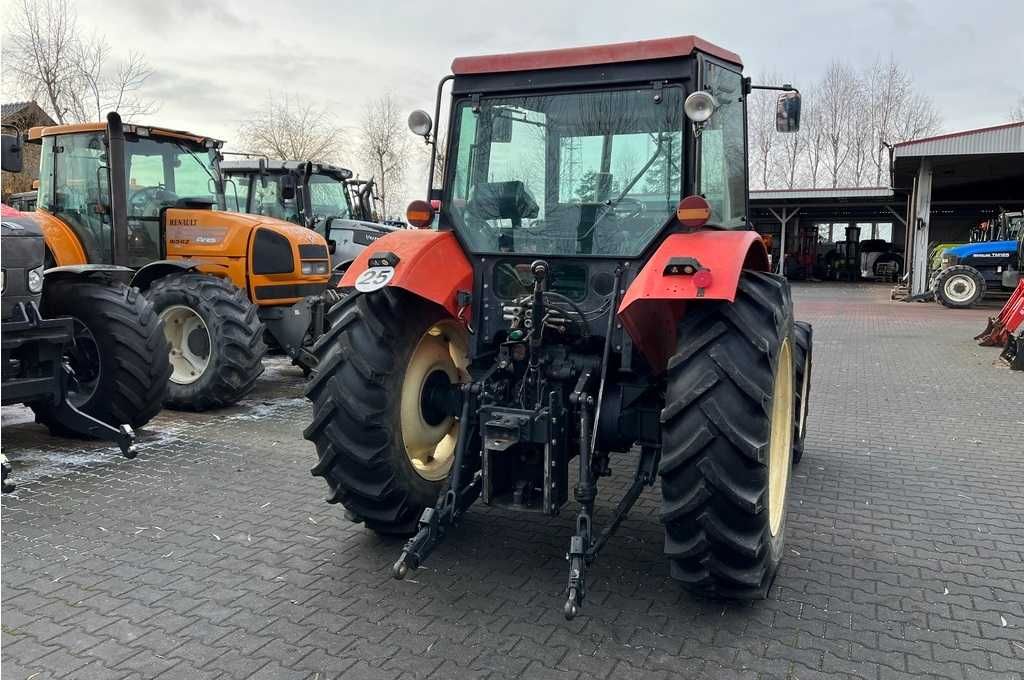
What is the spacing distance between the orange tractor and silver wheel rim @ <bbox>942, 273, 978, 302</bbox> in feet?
54.2

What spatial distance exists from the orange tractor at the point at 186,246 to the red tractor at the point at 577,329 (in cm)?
371

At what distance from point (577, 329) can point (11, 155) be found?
4943 mm

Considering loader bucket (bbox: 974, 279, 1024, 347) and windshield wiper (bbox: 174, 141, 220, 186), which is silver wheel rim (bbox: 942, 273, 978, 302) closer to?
loader bucket (bbox: 974, 279, 1024, 347)

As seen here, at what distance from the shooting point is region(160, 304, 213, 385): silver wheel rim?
25.4 feet

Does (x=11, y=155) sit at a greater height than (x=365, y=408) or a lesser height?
greater

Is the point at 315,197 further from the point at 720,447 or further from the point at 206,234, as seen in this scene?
the point at 720,447

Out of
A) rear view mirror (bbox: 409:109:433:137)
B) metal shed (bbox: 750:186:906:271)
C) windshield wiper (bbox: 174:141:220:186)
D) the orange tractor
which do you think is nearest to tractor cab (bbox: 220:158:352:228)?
windshield wiper (bbox: 174:141:220:186)

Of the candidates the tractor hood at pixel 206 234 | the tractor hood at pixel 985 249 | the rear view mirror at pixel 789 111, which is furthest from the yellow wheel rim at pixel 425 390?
the tractor hood at pixel 985 249

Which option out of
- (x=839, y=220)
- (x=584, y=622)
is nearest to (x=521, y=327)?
(x=584, y=622)

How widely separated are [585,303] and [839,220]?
35.6 m

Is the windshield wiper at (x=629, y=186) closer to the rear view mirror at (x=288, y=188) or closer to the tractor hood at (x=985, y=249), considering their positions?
the rear view mirror at (x=288, y=188)

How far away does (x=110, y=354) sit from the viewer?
6285 mm

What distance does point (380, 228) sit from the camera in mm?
12078

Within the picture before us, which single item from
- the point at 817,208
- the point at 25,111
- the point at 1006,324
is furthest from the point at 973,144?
the point at 25,111
